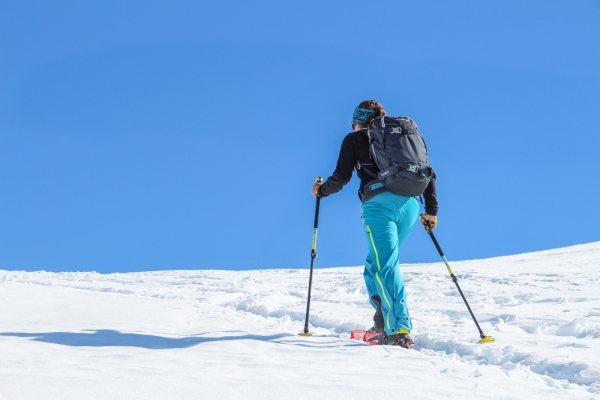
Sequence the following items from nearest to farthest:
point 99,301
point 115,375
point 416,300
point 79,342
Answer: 1. point 115,375
2. point 79,342
3. point 99,301
4. point 416,300

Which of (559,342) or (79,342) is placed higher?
(559,342)

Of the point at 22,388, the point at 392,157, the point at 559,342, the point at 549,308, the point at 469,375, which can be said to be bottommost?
the point at 22,388

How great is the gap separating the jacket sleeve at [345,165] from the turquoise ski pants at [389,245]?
1.24 ft

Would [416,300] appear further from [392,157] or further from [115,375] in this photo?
[115,375]

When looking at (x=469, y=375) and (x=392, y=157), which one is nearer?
(x=469, y=375)

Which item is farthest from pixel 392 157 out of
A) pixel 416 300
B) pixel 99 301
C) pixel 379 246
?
pixel 99 301

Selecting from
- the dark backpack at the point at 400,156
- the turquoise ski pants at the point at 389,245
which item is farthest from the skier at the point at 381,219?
the dark backpack at the point at 400,156

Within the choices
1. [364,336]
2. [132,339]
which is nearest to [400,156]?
[364,336]

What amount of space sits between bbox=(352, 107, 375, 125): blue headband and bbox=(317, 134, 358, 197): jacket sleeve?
289mm

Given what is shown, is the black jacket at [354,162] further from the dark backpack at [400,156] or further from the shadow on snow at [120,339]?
the shadow on snow at [120,339]

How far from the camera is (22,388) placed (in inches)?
108

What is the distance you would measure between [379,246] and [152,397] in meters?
2.71

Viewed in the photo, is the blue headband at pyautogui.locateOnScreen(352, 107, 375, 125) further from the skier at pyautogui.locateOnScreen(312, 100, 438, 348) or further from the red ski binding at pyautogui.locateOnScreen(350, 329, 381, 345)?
the red ski binding at pyautogui.locateOnScreen(350, 329, 381, 345)

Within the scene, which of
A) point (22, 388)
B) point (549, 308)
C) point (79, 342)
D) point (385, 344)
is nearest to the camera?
point (22, 388)
